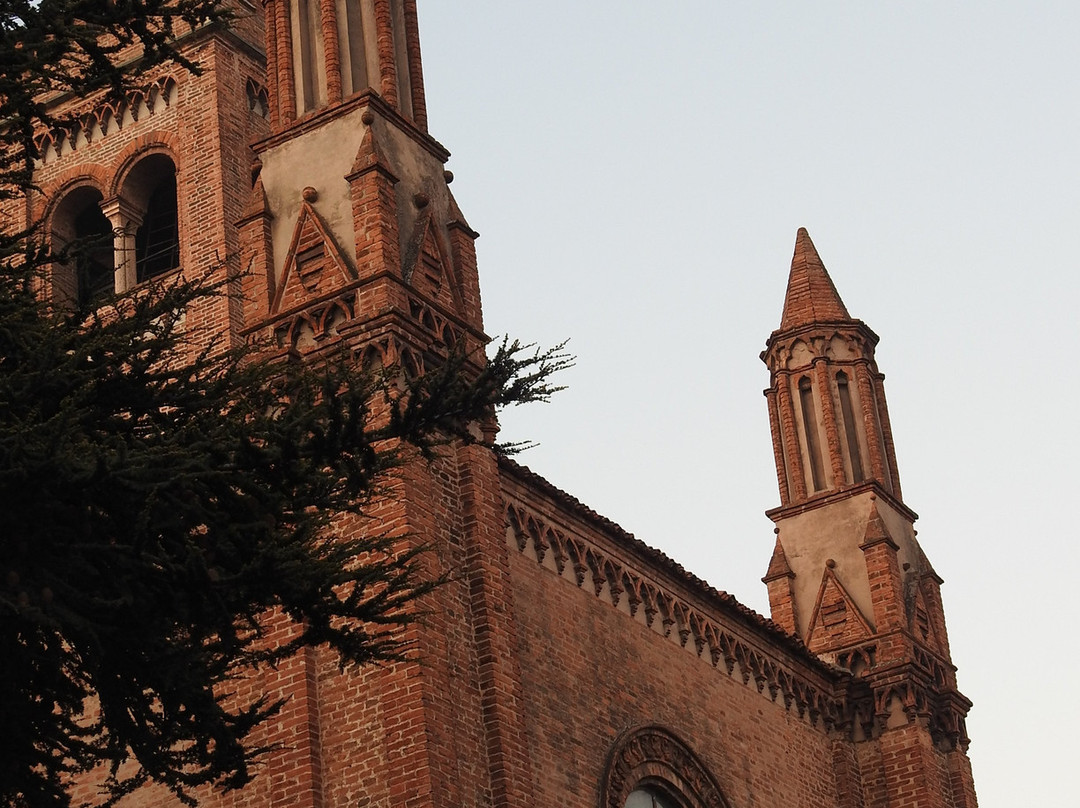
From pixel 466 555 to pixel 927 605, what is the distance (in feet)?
35.9

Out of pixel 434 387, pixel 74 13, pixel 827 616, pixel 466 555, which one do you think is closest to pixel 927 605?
pixel 827 616

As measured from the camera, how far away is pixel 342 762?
50.3 feet

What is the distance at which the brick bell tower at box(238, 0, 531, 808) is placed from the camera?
15312 millimetres

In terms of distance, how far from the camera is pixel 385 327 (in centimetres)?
1638

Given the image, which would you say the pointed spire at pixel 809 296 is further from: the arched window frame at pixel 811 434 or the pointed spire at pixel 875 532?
the pointed spire at pixel 875 532

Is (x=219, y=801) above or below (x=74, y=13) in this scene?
below

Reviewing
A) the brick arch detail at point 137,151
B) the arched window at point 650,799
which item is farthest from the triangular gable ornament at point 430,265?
the brick arch detail at point 137,151

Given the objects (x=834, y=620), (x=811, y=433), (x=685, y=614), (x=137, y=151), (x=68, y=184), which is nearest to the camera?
(x=685, y=614)

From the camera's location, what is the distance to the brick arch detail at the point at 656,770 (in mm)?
18969

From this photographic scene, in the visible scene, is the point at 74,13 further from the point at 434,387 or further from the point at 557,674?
the point at 557,674

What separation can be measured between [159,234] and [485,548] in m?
9.47

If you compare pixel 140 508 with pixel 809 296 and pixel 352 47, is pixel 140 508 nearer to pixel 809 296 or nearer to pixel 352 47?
pixel 352 47

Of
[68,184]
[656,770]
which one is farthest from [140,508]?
[68,184]

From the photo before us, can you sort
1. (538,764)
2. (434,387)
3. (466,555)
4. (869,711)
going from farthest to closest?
(869,711) < (538,764) < (466,555) < (434,387)
